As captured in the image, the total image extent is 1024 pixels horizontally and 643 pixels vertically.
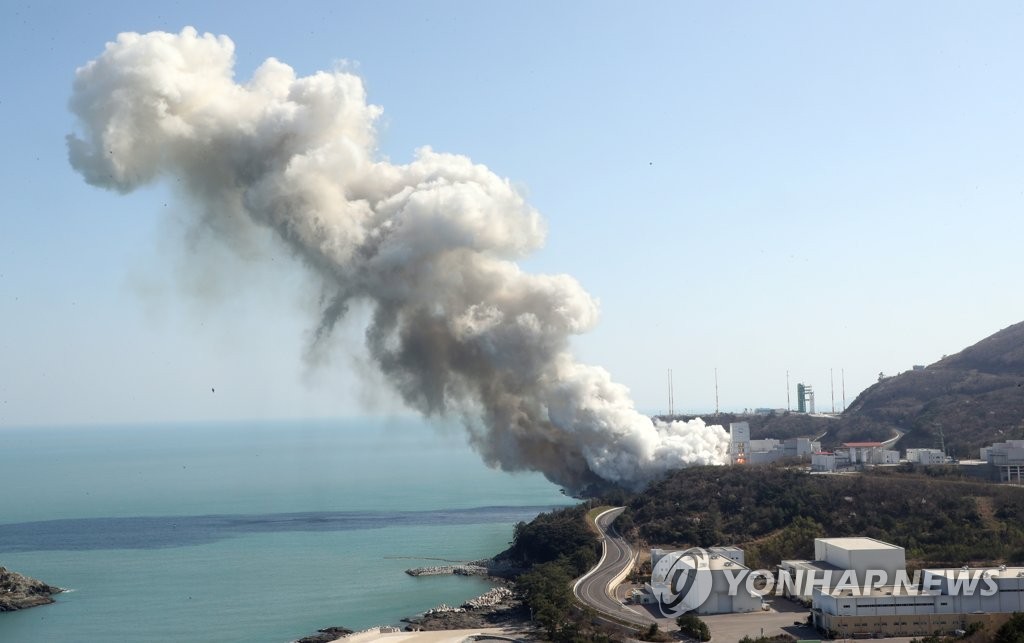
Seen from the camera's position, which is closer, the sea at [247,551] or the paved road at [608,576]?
the paved road at [608,576]

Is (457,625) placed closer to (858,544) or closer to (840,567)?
(840,567)

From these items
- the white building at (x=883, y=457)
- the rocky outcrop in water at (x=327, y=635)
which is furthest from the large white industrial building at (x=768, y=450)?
the rocky outcrop in water at (x=327, y=635)

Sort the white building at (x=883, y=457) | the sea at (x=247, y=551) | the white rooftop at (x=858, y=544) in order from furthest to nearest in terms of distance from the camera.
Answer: the white building at (x=883, y=457), the sea at (x=247, y=551), the white rooftop at (x=858, y=544)

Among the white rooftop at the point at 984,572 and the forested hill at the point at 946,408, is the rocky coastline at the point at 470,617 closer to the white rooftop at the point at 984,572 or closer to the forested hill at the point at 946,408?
the white rooftop at the point at 984,572

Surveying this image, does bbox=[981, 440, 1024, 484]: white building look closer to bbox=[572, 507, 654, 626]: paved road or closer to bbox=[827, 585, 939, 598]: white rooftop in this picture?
bbox=[572, 507, 654, 626]: paved road
